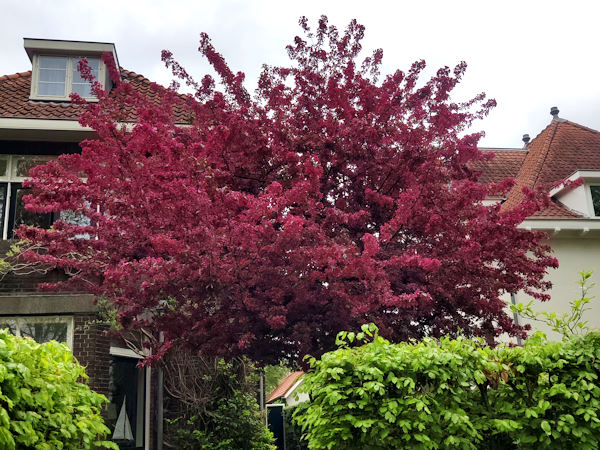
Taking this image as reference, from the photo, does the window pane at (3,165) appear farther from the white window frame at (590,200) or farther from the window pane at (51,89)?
the white window frame at (590,200)

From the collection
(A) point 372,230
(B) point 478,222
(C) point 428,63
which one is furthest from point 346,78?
(B) point 478,222

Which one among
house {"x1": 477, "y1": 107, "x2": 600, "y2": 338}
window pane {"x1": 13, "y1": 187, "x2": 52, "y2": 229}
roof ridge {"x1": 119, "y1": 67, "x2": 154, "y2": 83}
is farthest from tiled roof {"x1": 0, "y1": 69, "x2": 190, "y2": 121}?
house {"x1": 477, "y1": 107, "x2": 600, "y2": 338}

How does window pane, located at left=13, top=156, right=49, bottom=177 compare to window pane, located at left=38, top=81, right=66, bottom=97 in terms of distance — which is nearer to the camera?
window pane, located at left=13, top=156, right=49, bottom=177

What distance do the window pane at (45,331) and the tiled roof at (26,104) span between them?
12.7ft

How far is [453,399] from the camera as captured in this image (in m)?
5.25

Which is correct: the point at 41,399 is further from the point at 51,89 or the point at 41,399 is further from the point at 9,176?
the point at 51,89

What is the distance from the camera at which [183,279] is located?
22.8 feet

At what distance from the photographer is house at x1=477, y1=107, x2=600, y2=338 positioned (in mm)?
15680

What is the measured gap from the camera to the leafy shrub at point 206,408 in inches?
485

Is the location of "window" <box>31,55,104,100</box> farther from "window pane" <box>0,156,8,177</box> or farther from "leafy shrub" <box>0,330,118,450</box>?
"leafy shrub" <box>0,330,118,450</box>

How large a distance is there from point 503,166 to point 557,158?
1809 millimetres

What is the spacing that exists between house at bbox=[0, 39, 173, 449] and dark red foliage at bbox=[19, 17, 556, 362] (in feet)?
4.81

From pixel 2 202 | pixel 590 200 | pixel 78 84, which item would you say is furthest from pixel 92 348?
pixel 590 200

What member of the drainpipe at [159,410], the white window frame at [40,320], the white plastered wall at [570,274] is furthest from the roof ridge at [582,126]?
the white window frame at [40,320]
